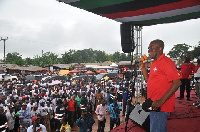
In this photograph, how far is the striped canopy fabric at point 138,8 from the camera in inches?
155

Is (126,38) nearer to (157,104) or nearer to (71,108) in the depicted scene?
(157,104)

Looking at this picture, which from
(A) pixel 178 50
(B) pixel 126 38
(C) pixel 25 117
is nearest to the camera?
(B) pixel 126 38

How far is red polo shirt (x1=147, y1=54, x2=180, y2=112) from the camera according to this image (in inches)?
83.2

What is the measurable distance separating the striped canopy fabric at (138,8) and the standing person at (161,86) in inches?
80.4

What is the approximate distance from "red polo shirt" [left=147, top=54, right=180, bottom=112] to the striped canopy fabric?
7.05 feet

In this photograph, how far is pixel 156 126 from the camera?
7.34 ft

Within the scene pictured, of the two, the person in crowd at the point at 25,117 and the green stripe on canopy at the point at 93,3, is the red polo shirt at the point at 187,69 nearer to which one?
the green stripe on canopy at the point at 93,3

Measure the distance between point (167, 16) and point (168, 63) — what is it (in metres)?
3.50

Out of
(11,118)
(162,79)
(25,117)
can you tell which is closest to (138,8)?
(162,79)

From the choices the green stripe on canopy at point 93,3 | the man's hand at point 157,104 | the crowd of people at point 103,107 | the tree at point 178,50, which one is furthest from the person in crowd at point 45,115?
the tree at point 178,50

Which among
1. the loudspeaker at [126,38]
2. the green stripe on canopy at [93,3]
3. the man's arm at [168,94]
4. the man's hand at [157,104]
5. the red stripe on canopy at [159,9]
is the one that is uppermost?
the red stripe on canopy at [159,9]

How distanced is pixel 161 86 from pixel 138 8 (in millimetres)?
2788

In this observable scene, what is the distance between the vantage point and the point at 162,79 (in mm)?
2189

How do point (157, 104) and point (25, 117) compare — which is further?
point (25, 117)
